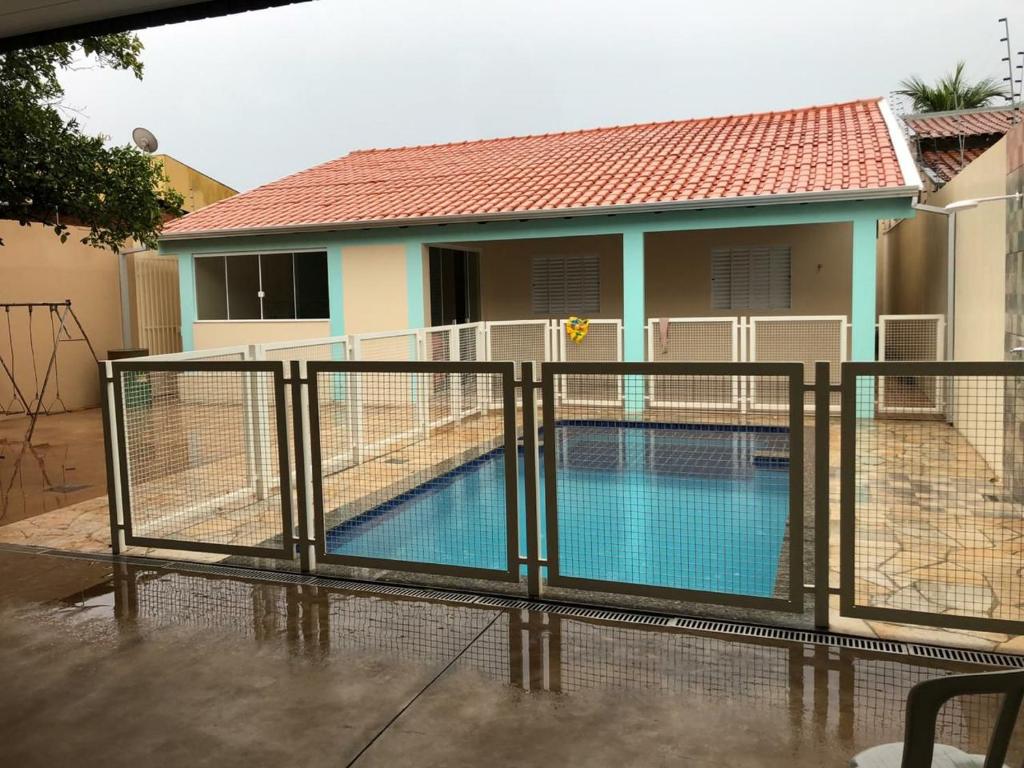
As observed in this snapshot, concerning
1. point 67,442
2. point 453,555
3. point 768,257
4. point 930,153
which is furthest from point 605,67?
point 453,555

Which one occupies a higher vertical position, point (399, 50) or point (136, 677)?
point (399, 50)

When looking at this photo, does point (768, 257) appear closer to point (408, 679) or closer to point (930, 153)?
point (930, 153)

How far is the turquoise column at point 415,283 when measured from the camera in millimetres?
12078

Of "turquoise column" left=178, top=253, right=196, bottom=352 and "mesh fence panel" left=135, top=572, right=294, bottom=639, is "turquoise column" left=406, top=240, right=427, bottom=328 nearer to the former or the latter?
"turquoise column" left=178, top=253, right=196, bottom=352

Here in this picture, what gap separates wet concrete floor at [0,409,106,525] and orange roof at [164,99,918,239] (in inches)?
145

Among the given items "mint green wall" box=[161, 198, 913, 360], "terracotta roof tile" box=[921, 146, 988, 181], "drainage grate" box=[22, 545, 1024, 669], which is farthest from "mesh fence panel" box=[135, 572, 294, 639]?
"terracotta roof tile" box=[921, 146, 988, 181]

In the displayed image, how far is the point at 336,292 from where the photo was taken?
12625 mm

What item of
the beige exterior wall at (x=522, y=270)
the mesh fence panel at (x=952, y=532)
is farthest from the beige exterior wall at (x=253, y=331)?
the mesh fence panel at (x=952, y=532)

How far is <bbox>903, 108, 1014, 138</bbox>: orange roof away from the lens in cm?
1733

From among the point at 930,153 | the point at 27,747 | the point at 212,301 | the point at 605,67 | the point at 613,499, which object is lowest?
the point at 27,747

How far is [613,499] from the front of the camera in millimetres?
4066

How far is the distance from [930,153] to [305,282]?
13.3 m

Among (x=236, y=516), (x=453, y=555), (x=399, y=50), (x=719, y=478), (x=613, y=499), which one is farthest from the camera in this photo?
(x=399, y=50)

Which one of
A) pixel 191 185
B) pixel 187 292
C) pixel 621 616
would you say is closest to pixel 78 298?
pixel 187 292
